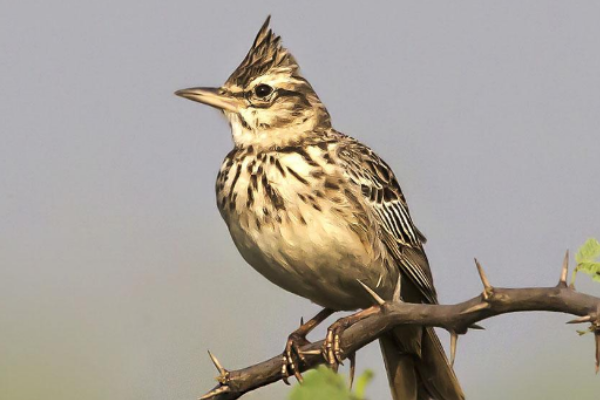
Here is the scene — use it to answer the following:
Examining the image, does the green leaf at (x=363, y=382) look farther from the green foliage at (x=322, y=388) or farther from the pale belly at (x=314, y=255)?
the pale belly at (x=314, y=255)

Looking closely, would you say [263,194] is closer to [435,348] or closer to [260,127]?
[260,127]

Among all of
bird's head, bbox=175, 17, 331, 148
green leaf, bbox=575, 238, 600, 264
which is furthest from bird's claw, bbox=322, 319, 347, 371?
bird's head, bbox=175, 17, 331, 148

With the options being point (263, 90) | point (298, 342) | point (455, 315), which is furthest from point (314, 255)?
point (455, 315)

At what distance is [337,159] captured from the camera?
6266 mm

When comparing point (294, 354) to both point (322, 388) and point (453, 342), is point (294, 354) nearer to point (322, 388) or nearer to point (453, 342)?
point (453, 342)

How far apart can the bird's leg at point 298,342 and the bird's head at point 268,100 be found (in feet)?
4.10

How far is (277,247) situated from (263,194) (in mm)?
402

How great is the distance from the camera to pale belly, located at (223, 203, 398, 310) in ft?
18.7

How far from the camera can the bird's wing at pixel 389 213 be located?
6.23 meters

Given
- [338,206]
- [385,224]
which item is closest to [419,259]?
[385,224]

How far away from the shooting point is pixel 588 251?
3.09 m

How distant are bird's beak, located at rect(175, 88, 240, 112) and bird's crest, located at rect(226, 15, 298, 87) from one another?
19cm

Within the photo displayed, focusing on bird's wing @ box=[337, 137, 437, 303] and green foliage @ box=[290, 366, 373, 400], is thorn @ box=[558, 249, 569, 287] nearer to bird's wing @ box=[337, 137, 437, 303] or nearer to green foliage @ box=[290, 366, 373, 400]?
green foliage @ box=[290, 366, 373, 400]

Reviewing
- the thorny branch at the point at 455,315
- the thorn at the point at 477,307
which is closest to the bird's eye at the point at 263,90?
the thorny branch at the point at 455,315
